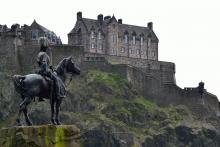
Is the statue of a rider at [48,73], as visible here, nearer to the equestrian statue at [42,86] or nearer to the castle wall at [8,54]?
the equestrian statue at [42,86]

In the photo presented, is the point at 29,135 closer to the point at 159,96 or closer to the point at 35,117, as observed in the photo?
the point at 35,117

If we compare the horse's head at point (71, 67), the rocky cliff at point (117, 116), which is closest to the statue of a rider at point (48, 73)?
the horse's head at point (71, 67)

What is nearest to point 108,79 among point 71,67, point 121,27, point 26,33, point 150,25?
point 26,33

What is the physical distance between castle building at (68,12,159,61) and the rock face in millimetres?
82360

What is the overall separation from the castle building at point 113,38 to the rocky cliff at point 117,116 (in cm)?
908

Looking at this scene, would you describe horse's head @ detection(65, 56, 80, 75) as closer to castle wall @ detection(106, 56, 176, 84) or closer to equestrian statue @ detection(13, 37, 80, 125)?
equestrian statue @ detection(13, 37, 80, 125)

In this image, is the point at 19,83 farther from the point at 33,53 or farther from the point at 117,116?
the point at 117,116

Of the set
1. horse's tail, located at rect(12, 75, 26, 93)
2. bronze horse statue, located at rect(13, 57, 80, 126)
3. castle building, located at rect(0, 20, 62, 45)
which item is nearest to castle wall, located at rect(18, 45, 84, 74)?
castle building, located at rect(0, 20, 62, 45)

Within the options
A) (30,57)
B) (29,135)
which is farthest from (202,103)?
(29,135)

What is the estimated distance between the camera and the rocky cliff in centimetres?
8456

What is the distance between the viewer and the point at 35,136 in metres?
14.7

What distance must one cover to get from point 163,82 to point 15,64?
21297 millimetres

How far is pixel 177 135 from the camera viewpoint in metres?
92.6

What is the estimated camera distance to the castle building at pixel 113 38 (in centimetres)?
10000
